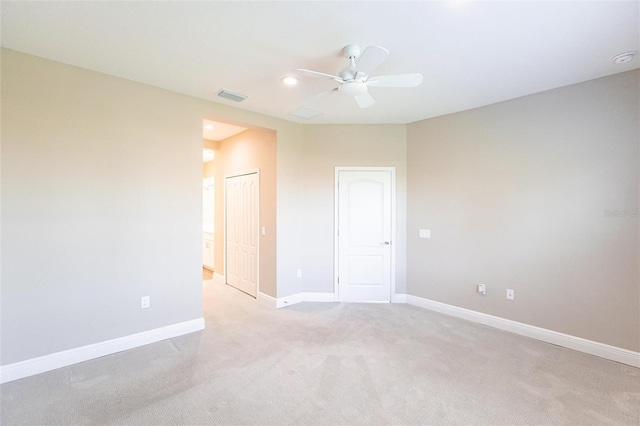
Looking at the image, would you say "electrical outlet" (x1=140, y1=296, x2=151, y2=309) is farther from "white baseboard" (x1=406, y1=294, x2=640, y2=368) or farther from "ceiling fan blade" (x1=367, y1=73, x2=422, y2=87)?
"white baseboard" (x1=406, y1=294, x2=640, y2=368)

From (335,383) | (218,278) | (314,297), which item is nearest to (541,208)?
(335,383)

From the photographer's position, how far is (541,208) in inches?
133

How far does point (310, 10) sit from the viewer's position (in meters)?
2.01

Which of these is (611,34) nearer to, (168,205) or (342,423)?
(342,423)

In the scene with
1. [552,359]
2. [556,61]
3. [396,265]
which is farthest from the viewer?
[396,265]

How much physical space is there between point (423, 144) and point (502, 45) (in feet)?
6.74

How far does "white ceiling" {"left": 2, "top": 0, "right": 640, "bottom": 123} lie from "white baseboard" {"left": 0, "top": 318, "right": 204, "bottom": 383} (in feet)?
8.50

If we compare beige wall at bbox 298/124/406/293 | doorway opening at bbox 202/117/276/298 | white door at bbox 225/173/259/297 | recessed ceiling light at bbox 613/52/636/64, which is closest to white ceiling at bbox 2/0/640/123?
recessed ceiling light at bbox 613/52/636/64

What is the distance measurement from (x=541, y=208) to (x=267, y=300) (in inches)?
144

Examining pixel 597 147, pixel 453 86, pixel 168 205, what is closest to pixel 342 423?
pixel 168 205

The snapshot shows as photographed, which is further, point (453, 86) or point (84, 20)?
point (453, 86)

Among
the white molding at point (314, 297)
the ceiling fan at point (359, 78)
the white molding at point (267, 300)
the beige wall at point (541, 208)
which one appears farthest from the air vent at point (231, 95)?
the white molding at point (314, 297)

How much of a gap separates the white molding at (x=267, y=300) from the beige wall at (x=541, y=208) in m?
2.11

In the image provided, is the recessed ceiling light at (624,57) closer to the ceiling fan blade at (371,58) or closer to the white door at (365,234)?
the ceiling fan blade at (371,58)
